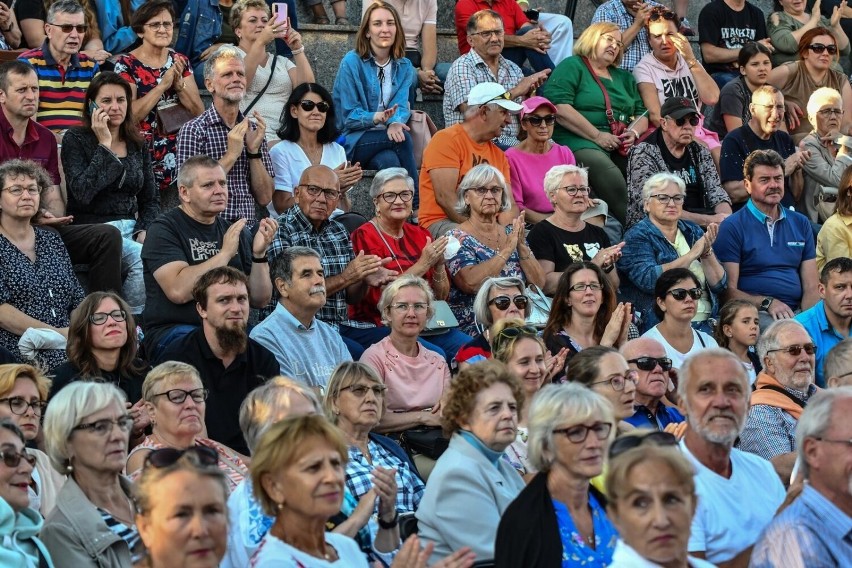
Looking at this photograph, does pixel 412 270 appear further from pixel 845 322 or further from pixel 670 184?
pixel 845 322

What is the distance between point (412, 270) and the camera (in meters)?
8.05

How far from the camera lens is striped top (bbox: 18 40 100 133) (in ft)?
29.1

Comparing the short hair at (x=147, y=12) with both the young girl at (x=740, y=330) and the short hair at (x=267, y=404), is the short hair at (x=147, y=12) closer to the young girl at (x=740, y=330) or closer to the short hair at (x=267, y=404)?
the young girl at (x=740, y=330)

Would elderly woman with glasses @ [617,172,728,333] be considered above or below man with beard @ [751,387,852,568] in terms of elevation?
below

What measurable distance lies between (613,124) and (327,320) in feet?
11.1

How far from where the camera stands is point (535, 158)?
966 centimetres

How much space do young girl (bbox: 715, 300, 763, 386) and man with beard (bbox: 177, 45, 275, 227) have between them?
8.92 feet

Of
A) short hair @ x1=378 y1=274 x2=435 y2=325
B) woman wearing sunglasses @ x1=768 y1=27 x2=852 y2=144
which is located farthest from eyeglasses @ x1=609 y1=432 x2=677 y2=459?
woman wearing sunglasses @ x1=768 y1=27 x2=852 y2=144

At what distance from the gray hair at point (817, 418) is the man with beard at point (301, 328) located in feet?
9.02

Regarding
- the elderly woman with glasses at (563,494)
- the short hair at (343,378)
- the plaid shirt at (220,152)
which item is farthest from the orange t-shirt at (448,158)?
the elderly woman with glasses at (563,494)

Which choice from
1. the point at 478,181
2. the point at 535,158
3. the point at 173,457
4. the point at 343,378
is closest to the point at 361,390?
the point at 343,378

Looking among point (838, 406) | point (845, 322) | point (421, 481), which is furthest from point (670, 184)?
point (838, 406)

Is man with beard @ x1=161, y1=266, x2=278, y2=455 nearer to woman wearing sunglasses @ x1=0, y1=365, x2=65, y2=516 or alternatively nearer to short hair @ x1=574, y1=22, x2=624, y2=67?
woman wearing sunglasses @ x1=0, y1=365, x2=65, y2=516

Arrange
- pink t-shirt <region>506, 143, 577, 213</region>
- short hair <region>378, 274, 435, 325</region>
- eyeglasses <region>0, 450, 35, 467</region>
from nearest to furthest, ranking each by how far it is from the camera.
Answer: eyeglasses <region>0, 450, 35, 467</region> → short hair <region>378, 274, 435, 325</region> → pink t-shirt <region>506, 143, 577, 213</region>
